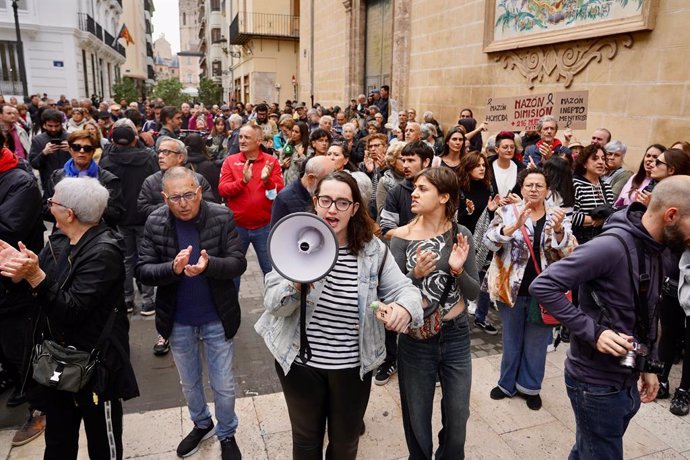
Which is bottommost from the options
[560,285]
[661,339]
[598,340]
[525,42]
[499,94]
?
[661,339]

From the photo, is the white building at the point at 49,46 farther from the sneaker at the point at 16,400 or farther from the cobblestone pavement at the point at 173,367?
the sneaker at the point at 16,400

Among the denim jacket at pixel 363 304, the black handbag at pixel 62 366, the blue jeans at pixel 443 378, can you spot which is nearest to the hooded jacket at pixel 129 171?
the black handbag at pixel 62 366

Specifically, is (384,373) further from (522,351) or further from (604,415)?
(604,415)

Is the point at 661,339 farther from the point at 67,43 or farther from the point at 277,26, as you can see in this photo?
the point at 67,43

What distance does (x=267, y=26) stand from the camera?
28250 mm

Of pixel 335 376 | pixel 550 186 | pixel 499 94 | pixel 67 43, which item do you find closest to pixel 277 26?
pixel 67 43

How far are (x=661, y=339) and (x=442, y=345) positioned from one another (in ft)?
8.16

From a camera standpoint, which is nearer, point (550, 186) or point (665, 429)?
point (665, 429)

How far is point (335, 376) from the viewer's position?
2359mm

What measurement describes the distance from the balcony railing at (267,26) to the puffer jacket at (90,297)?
2766 centimetres

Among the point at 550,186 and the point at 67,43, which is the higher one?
the point at 67,43

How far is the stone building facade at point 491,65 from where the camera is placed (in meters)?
6.00

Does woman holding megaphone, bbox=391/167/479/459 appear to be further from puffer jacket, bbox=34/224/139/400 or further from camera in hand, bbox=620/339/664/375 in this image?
puffer jacket, bbox=34/224/139/400

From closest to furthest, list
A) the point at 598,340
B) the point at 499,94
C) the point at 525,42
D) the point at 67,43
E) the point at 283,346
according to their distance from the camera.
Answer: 1. the point at 598,340
2. the point at 283,346
3. the point at 525,42
4. the point at 499,94
5. the point at 67,43
